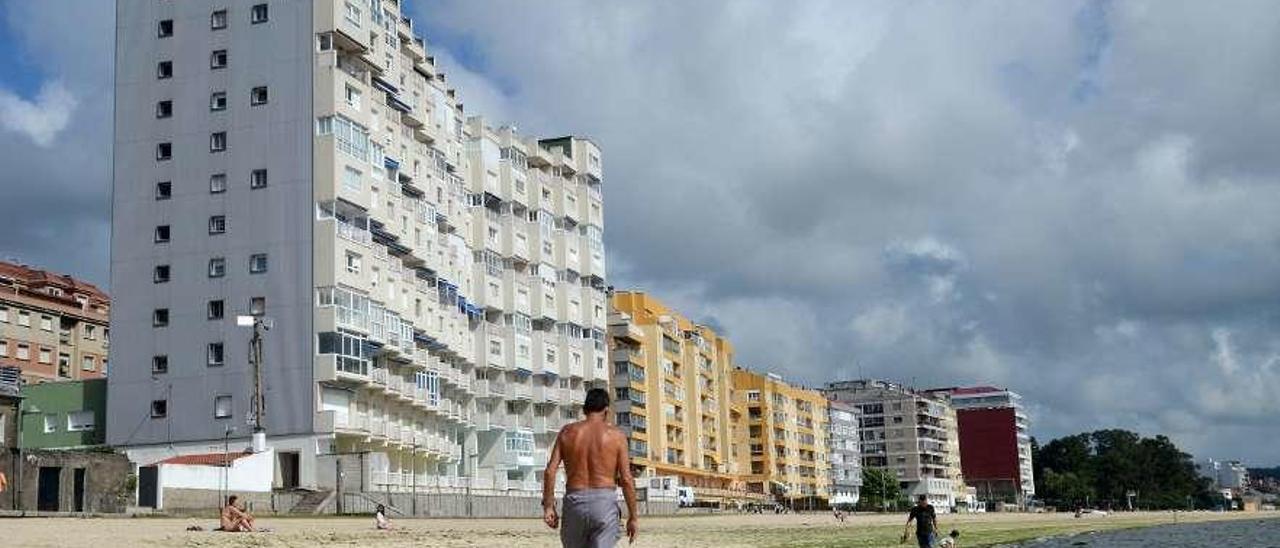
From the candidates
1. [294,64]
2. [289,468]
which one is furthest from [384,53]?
[289,468]

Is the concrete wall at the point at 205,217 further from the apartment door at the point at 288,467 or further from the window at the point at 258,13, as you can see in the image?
the apartment door at the point at 288,467

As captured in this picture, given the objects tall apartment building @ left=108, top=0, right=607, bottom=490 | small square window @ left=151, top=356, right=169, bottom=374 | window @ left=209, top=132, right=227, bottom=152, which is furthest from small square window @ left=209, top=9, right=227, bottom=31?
small square window @ left=151, top=356, right=169, bottom=374

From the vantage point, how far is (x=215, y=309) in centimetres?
8650

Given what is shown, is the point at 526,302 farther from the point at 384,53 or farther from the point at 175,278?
the point at 175,278

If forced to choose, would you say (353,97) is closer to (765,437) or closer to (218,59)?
(218,59)

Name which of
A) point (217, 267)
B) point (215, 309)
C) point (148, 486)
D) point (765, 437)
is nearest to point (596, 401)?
point (148, 486)

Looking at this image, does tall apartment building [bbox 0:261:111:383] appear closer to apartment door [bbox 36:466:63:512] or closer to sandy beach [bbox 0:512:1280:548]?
apartment door [bbox 36:466:63:512]

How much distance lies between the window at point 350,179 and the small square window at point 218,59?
35.1 feet

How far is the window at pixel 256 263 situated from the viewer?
284 ft

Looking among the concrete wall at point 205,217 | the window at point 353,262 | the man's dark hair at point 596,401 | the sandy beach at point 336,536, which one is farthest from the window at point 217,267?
the man's dark hair at point 596,401

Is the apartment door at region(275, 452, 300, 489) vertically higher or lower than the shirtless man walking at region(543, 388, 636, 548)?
higher

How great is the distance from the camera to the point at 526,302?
121 meters

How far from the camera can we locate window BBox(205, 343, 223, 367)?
85188mm

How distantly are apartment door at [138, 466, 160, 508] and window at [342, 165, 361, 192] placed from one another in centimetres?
2800
